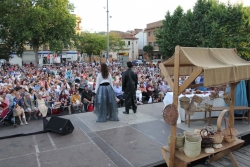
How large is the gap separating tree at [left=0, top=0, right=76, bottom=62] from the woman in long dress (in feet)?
77.1

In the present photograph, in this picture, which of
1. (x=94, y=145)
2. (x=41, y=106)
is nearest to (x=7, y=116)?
(x=41, y=106)

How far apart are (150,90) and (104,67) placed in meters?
5.61

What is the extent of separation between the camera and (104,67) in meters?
6.41

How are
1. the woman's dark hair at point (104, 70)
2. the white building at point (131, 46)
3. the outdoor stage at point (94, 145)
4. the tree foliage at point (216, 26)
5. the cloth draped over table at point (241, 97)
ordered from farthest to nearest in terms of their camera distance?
1. the white building at point (131, 46)
2. the tree foliage at point (216, 26)
3. the cloth draped over table at point (241, 97)
4. the woman's dark hair at point (104, 70)
5. the outdoor stage at point (94, 145)

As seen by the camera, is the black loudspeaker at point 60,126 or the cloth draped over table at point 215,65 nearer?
the cloth draped over table at point 215,65

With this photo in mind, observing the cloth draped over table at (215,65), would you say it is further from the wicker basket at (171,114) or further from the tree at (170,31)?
the tree at (170,31)

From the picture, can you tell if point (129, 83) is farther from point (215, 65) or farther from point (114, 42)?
point (114, 42)

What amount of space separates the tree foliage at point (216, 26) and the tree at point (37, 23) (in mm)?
15046

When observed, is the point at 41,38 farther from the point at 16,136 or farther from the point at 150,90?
the point at 16,136

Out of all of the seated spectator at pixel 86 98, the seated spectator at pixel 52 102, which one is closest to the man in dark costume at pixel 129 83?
the seated spectator at pixel 86 98

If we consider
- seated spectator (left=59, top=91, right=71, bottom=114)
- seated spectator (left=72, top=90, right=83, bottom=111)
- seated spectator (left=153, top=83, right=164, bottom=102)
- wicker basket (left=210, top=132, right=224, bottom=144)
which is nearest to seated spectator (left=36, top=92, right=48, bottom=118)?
seated spectator (left=59, top=91, right=71, bottom=114)

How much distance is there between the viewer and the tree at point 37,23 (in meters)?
27.0

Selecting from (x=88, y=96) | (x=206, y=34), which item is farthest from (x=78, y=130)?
(x=206, y=34)

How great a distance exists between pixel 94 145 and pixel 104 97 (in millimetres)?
1870
